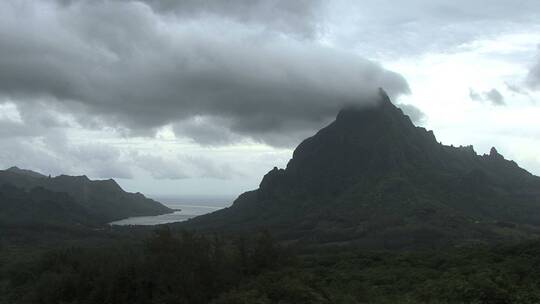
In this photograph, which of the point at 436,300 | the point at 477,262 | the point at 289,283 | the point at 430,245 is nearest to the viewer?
the point at 436,300

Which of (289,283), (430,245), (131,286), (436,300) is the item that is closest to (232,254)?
(131,286)

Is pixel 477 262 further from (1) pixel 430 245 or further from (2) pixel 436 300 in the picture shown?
(1) pixel 430 245

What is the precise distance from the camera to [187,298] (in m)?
52.8

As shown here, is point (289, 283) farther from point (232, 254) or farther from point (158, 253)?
point (232, 254)

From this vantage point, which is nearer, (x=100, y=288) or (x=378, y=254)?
(x=100, y=288)

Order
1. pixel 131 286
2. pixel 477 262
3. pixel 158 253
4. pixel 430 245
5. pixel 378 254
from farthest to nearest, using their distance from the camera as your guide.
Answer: pixel 430 245, pixel 378 254, pixel 477 262, pixel 158 253, pixel 131 286

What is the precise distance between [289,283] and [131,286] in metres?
18.4

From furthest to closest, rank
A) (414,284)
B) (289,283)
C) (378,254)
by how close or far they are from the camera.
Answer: (378,254), (414,284), (289,283)

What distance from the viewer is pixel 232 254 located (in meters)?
80.0

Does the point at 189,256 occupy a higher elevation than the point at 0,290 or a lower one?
higher

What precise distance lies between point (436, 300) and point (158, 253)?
30884mm

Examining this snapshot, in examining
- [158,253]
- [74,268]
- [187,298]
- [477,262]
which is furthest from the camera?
[477,262]

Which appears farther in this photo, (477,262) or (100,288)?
(477,262)

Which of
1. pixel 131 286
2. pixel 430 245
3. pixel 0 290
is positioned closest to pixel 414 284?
pixel 131 286
